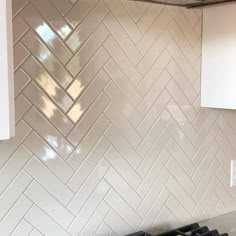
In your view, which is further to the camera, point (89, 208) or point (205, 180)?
point (205, 180)

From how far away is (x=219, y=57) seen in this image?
1603mm

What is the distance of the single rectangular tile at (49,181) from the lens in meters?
1.23

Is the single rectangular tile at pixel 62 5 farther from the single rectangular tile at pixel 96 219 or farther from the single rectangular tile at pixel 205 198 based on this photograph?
the single rectangular tile at pixel 205 198

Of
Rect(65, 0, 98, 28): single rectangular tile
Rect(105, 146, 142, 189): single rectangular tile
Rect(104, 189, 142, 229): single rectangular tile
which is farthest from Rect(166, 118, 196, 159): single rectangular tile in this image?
Rect(65, 0, 98, 28): single rectangular tile

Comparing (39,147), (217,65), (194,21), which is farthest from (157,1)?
(39,147)

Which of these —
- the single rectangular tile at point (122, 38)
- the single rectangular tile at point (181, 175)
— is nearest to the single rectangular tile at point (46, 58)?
the single rectangular tile at point (122, 38)

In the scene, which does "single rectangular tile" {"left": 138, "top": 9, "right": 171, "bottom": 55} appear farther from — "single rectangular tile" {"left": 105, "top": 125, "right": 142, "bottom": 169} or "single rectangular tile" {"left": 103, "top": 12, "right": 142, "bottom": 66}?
"single rectangular tile" {"left": 105, "top": 125, "right": 142, "bottom": 169}

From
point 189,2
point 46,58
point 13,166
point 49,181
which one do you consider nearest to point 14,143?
point 13,166

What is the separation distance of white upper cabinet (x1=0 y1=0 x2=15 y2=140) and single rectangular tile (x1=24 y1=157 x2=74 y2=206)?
1.41 feet

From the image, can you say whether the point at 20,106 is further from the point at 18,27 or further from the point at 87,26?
the point at 87,26

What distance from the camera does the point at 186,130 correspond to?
1.64 m

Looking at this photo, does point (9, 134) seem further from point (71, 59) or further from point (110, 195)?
point (110, 195)

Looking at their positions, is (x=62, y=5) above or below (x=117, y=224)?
above

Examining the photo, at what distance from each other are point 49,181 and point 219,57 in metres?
0.84
